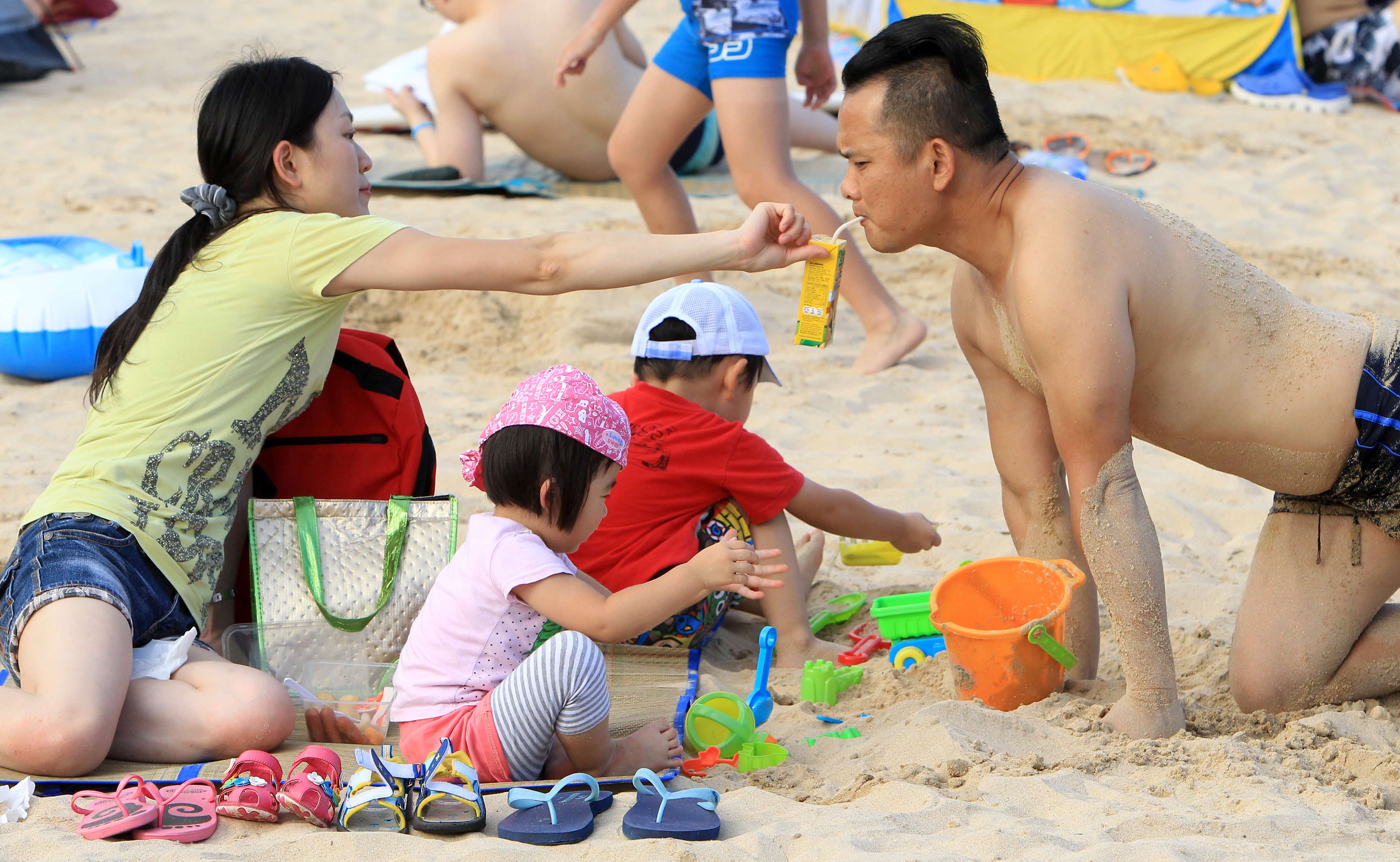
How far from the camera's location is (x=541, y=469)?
8.17 feet

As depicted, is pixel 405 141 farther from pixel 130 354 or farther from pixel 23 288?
pixel 130 354

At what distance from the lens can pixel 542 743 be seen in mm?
2320

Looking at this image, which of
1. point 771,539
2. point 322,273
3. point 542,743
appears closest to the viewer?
point 542,743

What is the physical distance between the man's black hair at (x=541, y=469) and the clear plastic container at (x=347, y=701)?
0.58 meters

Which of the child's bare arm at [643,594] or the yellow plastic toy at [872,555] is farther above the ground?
the child's bare arm at [643,594]

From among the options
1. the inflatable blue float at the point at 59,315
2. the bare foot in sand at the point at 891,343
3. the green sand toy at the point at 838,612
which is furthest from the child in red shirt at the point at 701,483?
the inflatable blue float at the point at 59,315

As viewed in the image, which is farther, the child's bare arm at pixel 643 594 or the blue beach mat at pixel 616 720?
the child's bare arm at pixel 643 594

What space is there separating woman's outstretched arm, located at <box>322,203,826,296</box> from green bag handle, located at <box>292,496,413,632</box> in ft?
1.80

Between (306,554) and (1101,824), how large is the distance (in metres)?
1.83

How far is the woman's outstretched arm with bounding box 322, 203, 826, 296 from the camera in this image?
2.59m

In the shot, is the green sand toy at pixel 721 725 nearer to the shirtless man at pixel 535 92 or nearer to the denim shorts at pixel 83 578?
the denim shorts at pixel 83 578

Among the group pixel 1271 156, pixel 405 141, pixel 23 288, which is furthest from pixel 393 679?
pixel 1271 156

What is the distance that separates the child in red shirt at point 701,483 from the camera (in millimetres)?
3021

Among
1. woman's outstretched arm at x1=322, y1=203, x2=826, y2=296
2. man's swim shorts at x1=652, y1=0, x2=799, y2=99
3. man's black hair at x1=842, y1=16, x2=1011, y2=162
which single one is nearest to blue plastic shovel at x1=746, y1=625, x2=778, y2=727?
woman's outstretched arm at x1=322, y1=203, x2=826, y2=296
